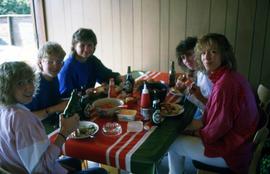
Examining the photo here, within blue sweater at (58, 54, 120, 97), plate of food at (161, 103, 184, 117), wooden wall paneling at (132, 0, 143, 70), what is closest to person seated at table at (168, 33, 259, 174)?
plate of food at (161, 103, 184, 117)

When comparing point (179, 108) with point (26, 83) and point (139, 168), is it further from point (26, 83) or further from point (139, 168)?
point (26, 83)

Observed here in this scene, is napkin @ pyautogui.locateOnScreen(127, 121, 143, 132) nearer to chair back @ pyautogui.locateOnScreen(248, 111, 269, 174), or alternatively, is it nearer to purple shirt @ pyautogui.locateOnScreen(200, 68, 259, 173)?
purple shirt @ pyautogui.locateOnScreen(200, 68, 259, 173)

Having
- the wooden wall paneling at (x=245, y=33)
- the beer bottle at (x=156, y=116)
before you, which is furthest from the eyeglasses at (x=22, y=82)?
the wooden wall paneling at (x=245, y=33)

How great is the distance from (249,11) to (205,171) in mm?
1696

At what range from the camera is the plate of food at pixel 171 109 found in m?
1.72

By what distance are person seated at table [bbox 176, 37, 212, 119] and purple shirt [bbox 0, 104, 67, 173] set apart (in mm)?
1079

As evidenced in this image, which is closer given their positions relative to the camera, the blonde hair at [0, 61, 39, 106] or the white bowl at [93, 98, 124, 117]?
the blonde hair at [0, 61, 39, 106]

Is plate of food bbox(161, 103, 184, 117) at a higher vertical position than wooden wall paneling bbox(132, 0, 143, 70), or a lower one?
lower

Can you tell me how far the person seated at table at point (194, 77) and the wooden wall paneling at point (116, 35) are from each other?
1272mm

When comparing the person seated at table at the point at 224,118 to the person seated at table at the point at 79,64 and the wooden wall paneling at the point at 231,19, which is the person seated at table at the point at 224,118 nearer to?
the person seated at table at the point at 79,64

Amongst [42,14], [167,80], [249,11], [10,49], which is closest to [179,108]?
[167,80]

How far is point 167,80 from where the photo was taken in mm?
2557

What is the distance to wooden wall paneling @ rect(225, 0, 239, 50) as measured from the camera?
8.82 ft

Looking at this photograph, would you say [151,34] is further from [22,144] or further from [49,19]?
[22,144]
